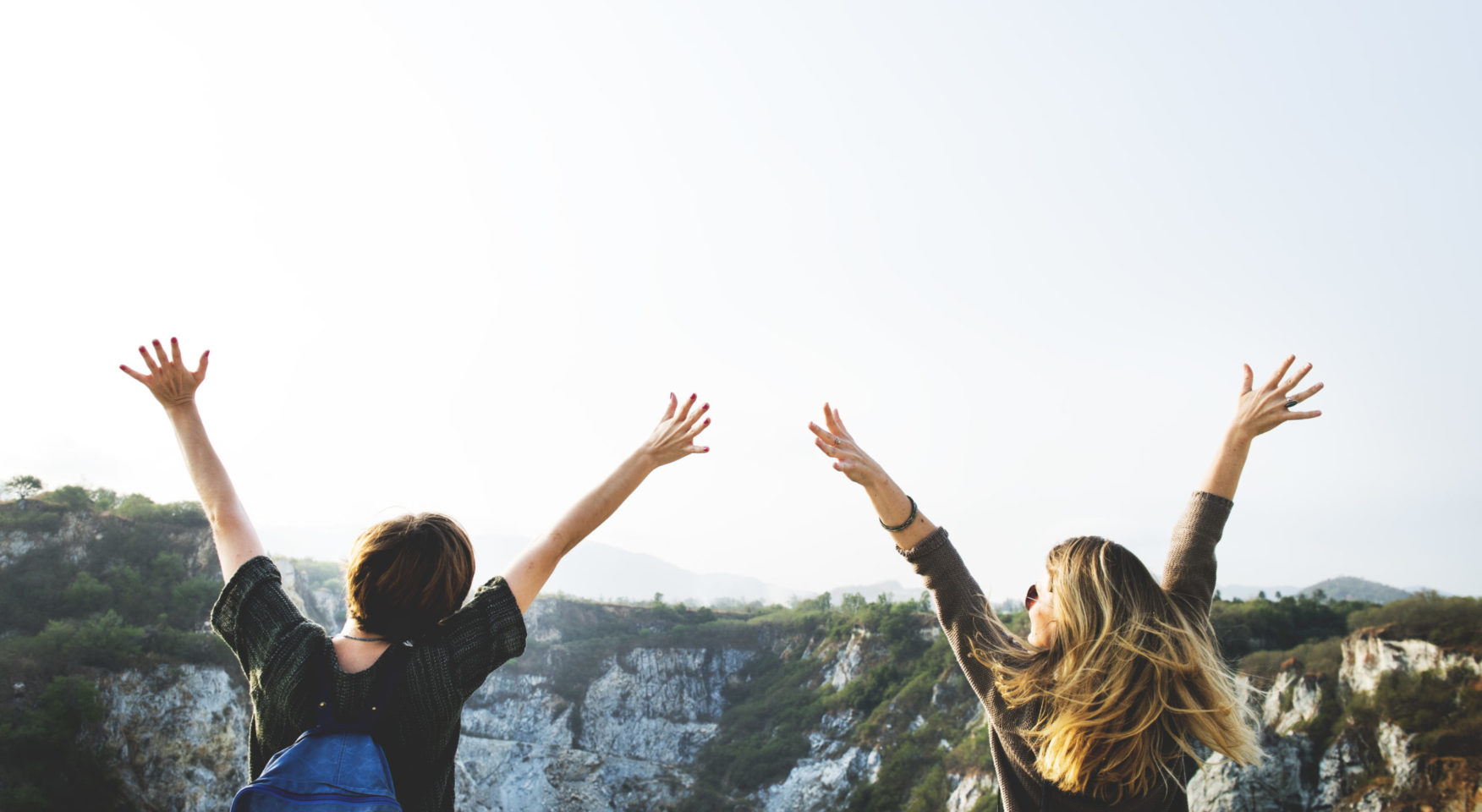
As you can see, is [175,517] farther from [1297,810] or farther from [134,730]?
[1297,810]

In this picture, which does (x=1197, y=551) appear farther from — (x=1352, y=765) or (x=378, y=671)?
(x=1352, y=765)

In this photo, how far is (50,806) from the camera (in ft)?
83.0

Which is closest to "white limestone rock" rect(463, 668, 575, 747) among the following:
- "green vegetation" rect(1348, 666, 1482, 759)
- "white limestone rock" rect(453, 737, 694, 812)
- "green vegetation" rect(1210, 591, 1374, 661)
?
"white limestone rock" rect(453, 737, 694, 812)

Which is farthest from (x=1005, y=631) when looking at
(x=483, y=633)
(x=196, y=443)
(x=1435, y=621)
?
(x=1435, y=621)

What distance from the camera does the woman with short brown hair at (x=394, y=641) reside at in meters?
1.83

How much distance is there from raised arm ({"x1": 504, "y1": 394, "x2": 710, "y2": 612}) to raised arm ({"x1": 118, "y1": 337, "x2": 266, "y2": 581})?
30.6 inches

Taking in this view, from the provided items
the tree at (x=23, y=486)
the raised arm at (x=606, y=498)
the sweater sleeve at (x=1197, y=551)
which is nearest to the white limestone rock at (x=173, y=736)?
the tree at (x=23, y=486)

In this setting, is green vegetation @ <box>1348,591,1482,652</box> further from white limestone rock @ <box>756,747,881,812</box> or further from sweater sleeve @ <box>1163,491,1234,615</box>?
sweater sleeve @ <box>1163,491,1234,615</box>

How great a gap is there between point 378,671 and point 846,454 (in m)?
1.43

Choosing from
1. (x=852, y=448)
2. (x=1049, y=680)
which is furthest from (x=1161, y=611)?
(x=852, y=448)

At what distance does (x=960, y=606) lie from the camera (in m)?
2.29

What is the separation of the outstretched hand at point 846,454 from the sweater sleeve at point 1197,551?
1.00 meters

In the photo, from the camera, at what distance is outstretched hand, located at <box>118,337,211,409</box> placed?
2406 mm

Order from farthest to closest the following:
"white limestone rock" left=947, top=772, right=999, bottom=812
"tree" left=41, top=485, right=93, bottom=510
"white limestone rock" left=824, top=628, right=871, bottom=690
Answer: "white limestone rock" left=824, top=628, right=871, bottom=690, "tree" left=41, top=485, right=93, bottom=510, "white limestone rock" left=947, top=772, right=999, bottom=812
